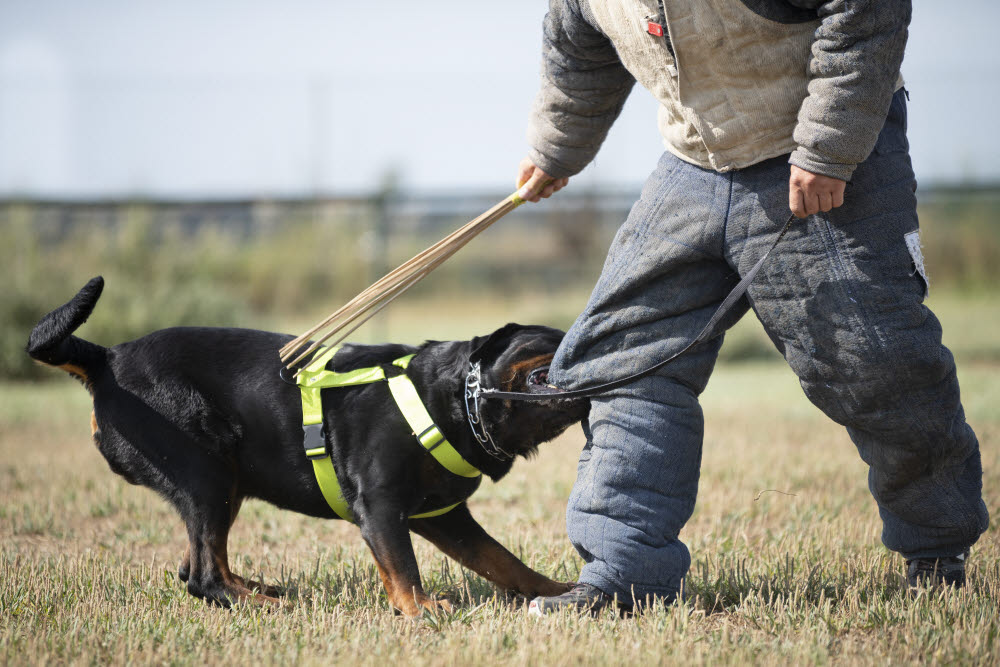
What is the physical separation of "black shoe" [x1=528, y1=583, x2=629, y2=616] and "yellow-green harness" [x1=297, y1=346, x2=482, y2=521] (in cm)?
54

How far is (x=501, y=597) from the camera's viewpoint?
308cm

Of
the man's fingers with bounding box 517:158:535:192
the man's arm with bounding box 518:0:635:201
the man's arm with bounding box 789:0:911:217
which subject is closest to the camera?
the man's arm with bounding box 789:0:911:217

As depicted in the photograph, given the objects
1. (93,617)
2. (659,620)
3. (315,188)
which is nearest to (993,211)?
(315,188)

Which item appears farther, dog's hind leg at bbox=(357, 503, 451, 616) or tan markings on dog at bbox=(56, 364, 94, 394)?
tan markings on dog at bbox=(56, 364, 94, 394)

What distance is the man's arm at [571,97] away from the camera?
2.69 metres

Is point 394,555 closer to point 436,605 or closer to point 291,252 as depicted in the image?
point 436,605

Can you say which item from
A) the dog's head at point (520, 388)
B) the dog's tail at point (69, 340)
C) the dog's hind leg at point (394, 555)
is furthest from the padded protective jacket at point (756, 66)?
the dog's tail at point (69, 340)

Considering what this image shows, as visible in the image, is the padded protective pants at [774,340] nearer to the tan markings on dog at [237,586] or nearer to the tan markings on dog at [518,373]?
the tan markings on dog at [518,373]

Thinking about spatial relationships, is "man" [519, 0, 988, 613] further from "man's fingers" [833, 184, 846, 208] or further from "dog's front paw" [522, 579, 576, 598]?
"dog's front paw" [522, 579, 576, 598]

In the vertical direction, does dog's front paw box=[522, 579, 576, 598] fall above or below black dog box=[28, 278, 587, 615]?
below

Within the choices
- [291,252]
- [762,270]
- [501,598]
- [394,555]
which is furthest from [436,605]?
[291,252]

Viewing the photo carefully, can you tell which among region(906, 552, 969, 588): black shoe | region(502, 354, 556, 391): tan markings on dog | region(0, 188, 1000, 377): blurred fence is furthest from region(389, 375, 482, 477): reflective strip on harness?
region(0, 188, 1000, 377): blurred fence

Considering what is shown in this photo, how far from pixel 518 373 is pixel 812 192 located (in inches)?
44.1

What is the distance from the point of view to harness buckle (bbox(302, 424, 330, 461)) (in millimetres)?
2996
